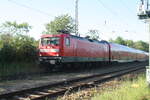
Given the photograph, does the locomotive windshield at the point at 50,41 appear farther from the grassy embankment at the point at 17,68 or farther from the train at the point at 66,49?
the grassy embankment at the point at 17,68

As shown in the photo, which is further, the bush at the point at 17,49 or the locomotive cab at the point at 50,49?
the locomotive cab at the point at 50,49

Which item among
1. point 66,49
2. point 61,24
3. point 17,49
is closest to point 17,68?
point 17,49

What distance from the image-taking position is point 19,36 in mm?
24391

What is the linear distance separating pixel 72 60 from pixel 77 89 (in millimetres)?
10472

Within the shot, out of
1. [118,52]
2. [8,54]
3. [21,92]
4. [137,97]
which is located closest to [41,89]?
[21,92]

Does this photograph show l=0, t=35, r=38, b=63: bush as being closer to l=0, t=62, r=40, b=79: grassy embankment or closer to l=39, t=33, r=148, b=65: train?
l=0, t=62, r=40, b=79: grassy embankment

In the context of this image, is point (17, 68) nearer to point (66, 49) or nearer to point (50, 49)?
point (50, 49)

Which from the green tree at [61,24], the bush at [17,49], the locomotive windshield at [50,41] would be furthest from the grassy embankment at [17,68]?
the green tree at [61,24]

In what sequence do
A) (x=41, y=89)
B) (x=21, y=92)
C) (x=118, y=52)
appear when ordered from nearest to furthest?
(x=21, y=92) < (x=41, y=89) < (x=118, y=52)

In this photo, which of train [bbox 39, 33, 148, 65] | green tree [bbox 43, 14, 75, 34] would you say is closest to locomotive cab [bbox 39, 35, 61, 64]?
train [bbox 39, 33, 148, 65]

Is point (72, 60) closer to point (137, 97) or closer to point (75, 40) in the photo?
point (75, 40)

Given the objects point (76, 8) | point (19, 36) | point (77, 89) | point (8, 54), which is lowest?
point (77, 89)

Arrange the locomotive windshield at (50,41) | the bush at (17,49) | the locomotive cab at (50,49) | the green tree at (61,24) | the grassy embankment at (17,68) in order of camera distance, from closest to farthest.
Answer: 1. the grassy embankment at (17,68)
2. the bush at (17,49)
3. the locomotive cab at (50,49)
4. the locomotive windshield at (50,41)
5. the green tree at (61,24)

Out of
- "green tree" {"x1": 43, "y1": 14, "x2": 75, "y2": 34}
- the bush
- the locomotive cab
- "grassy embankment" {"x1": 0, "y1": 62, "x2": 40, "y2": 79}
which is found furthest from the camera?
"green tree" {"x1": 43, "y1": 14, "x2": 75, "y2": 34}
